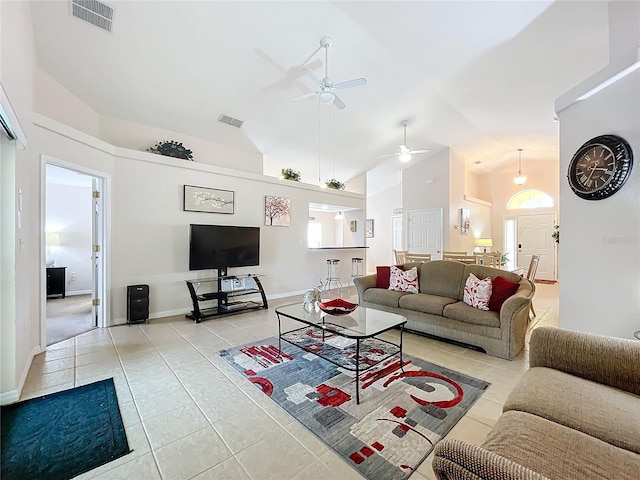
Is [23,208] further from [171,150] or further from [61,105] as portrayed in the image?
[171,150]

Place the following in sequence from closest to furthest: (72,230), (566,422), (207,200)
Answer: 1. (566,422)
2. (207,200)
3. (72,230)

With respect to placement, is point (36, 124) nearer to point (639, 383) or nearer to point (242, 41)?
point (242, 41)

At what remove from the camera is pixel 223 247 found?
5043mm

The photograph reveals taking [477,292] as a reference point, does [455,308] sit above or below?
below

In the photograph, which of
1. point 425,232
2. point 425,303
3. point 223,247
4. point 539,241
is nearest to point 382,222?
point 425,232

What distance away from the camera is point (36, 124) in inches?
121

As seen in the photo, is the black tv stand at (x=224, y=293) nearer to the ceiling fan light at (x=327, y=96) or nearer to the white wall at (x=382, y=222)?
the ceiling fan light at (x=327, y=96)

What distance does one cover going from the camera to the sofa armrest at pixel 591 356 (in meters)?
1.57

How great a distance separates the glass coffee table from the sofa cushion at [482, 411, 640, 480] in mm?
1227

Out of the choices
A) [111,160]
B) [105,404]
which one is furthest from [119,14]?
[105,404]

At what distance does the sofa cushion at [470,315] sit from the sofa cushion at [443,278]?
391mm

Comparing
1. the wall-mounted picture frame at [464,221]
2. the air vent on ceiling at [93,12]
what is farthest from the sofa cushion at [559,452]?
the wall-mounted picture frame at [464,221]

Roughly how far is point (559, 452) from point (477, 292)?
2.51m

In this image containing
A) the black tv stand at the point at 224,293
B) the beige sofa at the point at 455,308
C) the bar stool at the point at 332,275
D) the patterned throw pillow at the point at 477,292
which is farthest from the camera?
the bar stool at the point at 332,275
